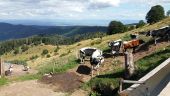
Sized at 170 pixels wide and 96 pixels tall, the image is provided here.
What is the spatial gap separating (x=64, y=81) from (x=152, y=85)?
58.2 feet

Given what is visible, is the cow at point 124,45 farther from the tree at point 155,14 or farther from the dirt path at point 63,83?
the tree at point 155,14

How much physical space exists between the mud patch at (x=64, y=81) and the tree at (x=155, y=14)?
269ft

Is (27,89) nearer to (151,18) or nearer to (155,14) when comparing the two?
(155,14)

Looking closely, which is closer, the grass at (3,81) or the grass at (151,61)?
the grass at (151,61)

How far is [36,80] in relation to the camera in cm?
3631

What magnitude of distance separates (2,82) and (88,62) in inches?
363

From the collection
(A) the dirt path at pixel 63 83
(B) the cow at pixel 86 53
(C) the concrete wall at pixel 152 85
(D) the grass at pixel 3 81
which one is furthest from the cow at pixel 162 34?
(C) the concrete wall at pixel 152 85

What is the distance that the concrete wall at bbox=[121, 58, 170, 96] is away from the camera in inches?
646

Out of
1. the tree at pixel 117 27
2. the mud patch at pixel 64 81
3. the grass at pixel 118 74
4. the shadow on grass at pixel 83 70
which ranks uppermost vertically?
the grass at pixel 118 74

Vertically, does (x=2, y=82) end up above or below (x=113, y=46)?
below

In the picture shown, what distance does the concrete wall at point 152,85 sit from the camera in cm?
1641

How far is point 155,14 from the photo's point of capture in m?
120

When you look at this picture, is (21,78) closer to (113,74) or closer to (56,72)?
(56,72)

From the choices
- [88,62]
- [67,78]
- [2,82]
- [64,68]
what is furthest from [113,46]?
[2,82]
